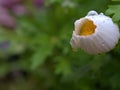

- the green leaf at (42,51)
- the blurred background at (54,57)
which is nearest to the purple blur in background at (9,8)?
the blurred background at (54,57)

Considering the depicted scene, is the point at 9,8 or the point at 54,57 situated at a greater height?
the point at 54,57

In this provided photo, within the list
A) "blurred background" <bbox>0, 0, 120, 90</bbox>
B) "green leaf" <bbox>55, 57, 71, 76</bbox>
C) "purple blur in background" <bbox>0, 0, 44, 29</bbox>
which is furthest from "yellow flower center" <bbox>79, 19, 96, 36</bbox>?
"purple blur in background" <bbox>0, 0, 44, 29</bbox>

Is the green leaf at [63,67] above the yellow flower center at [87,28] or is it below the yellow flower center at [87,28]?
below

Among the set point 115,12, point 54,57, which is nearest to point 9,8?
point 54,57

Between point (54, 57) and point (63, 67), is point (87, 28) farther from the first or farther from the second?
point (54, 57)

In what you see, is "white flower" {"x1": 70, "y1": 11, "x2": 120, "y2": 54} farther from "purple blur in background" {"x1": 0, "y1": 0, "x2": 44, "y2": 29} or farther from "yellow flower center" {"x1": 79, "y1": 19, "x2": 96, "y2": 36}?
"purple blur in background" {"x1": 0, "y1": 0, "x2": 44, "y2": 29}

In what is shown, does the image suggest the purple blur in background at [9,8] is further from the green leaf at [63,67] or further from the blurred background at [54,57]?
the green leaf at [63,67]

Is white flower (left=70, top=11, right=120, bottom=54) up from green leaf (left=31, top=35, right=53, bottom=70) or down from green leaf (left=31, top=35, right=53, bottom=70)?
up
